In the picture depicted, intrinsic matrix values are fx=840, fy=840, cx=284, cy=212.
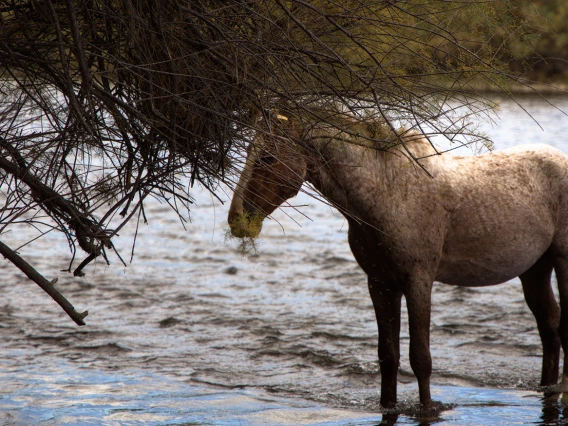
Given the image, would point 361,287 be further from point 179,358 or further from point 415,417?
point 415,417

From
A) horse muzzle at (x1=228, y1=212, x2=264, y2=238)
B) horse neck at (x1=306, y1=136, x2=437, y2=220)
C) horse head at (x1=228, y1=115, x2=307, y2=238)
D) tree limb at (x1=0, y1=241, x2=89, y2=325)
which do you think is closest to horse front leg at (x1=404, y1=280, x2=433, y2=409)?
horse neck at (x1=306, y1=136, x2=437, y2=220)

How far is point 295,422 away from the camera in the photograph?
5590 mm

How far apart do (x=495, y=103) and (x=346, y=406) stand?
8.82ft

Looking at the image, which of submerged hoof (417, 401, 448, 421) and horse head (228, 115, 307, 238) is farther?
submerged hoof (417, 401, 448, 421)

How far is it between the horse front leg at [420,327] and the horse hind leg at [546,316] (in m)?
1.35

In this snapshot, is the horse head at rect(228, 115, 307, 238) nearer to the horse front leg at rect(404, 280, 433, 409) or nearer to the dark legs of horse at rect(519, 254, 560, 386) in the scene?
the horse front leg at rect(404, 280, 433, 409)

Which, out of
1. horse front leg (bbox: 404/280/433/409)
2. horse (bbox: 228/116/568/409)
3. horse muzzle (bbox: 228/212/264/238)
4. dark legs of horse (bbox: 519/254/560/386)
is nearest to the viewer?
horse muzzle (bbox: 228/212/264/238)

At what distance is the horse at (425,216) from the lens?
5176 mm

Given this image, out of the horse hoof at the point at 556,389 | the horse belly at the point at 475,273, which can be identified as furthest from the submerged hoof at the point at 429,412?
the horse hoof at the point at 556,389

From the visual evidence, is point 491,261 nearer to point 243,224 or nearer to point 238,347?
point 243,224

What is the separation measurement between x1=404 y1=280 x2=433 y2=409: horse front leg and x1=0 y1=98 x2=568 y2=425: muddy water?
10.4 inches

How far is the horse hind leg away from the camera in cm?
650

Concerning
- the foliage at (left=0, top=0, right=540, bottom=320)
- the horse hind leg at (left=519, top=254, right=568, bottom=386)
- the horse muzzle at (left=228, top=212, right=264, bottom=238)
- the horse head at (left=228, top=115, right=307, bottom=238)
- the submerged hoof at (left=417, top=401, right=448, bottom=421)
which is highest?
the foliage at (left=0, top=0, right=540, bottom=320)

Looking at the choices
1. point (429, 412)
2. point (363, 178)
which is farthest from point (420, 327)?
point (363, 178)
